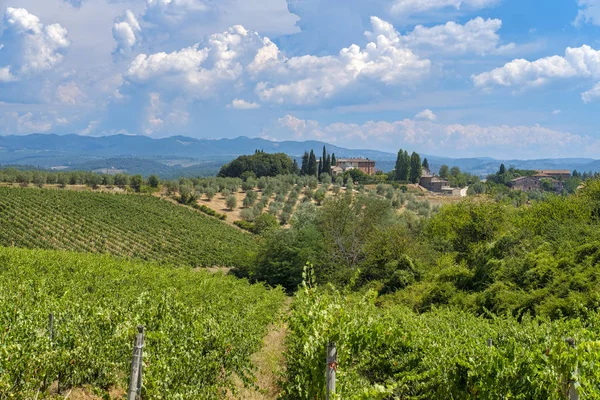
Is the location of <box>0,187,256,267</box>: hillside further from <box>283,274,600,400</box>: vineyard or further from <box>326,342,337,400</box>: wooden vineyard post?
<box>326,342,337,400</box>: wooden vineyard post

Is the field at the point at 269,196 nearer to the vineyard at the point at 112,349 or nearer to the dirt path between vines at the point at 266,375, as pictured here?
the dirt path between vines at the point at 266,375

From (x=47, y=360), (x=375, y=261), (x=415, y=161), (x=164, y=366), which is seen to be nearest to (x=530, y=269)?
(x=375, y=261)

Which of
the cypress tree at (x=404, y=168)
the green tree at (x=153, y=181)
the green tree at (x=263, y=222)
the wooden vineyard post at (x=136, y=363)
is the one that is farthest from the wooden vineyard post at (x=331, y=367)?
the cypress tree at (x=404, y=168)

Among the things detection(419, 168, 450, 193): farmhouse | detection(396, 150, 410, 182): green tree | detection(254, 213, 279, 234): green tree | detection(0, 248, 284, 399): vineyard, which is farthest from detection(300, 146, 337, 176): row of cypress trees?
detection(0, 248, 284, 399): vineyard

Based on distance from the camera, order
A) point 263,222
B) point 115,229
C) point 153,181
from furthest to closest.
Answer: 1. point 153,181
2. point 263,222
3. point 115,229

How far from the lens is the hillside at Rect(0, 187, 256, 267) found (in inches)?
1960

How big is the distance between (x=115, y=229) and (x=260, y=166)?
242 ft

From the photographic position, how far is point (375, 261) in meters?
32.0

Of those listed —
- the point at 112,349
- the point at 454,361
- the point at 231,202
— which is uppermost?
the point at 454,361

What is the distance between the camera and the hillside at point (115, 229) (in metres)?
49.8

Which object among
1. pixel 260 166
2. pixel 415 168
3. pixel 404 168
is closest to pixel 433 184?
pixel 415 168

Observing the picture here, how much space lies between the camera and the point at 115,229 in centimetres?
5794

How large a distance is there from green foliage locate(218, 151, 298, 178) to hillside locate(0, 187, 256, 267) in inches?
2165

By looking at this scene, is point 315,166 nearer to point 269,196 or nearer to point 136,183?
point 269,196
